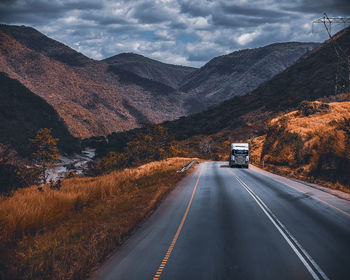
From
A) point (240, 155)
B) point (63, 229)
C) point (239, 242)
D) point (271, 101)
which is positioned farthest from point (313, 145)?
point (271, 101)

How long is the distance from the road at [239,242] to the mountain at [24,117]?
94.1 m

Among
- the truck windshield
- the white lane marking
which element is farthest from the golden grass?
the white lane marking

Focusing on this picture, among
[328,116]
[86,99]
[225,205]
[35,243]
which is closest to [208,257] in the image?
[35,243]

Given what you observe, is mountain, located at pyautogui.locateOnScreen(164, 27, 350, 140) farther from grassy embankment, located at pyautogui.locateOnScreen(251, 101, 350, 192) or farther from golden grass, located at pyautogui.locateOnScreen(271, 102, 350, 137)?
golden grass, located at pyautogui.locateOnScreen(271, 102, 350, 137)

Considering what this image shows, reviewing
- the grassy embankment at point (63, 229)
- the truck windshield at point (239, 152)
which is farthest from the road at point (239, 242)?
the truck windshield at point (239, 152)

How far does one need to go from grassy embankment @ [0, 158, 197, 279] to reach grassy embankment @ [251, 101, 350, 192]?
15637 millimetres

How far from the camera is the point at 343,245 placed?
942cm

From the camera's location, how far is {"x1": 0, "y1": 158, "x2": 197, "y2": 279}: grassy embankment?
7.27 m

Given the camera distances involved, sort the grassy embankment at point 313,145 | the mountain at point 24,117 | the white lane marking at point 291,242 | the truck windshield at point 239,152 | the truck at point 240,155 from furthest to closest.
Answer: the mountain at point 24,117, the truck windshield at point 239,152, the truck at point 240,155, the grassy embankment at point 313,145, the white lane marking at point 291,242

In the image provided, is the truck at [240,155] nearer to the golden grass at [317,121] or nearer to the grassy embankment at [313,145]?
the grassy embankment at [313,145]

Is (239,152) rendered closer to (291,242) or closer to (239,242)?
(291,242)

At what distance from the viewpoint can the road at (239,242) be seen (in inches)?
297

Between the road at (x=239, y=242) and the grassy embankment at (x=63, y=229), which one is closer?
the grassy embankment at (x=63, y=229)

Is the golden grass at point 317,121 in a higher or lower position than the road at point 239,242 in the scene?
higher
